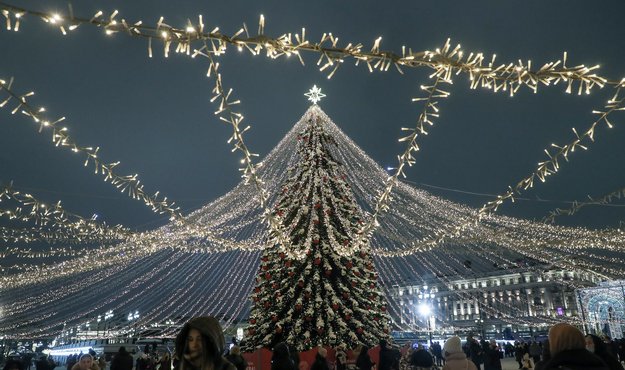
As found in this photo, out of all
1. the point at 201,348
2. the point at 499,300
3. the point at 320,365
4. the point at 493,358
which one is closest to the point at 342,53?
the point at 201,348

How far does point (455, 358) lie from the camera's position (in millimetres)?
3738

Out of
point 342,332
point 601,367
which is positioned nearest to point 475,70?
point 601,367

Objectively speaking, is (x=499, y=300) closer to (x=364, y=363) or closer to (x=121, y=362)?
(x=364, y=363)

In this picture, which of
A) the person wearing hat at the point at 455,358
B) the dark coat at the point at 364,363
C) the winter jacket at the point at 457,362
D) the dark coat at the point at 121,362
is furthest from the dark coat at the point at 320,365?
the dark coat at the point at 121,362

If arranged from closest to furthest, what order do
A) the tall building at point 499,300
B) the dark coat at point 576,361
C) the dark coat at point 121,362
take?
the dark coat at point 576,361 < the dark coat at point 121,362 < the tall building at point 499,300

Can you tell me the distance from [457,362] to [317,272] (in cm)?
842

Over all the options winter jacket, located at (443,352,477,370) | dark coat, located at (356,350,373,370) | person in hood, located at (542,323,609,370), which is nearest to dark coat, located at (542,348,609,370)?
person in hood, located at (542,323,609,370)

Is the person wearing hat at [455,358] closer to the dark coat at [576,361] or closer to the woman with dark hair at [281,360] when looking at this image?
the dark coat at [576,361]

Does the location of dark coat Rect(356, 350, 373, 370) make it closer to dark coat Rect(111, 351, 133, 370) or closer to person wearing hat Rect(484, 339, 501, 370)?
dark coat Rect(111, 351, 133, 370)

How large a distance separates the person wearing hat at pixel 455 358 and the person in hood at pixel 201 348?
2.37 m

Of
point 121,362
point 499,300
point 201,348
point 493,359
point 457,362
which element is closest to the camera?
point 201,348

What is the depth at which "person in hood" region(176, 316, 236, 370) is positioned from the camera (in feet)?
7.07

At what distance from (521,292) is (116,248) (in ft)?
227

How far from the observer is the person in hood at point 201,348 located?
2.16 metres
